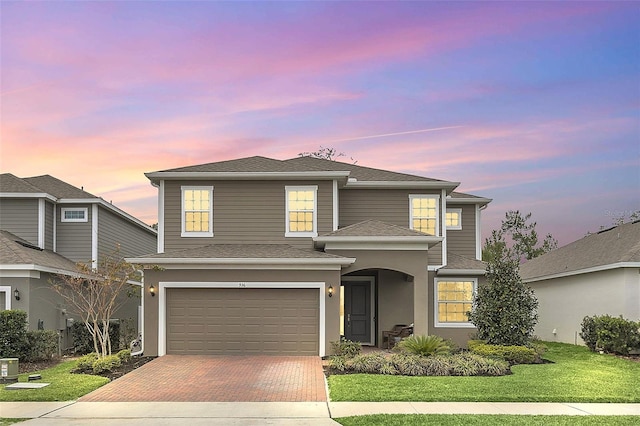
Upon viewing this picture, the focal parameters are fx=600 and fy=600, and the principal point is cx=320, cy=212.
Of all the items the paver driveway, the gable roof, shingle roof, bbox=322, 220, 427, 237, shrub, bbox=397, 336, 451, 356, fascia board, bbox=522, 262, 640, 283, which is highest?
shingle roof, bbox=322, 220, 427, 237

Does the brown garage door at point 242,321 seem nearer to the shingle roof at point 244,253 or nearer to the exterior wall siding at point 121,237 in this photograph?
the shingle roof at point 244,253

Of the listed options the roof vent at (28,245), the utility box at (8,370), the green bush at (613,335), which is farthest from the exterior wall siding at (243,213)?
the green bush at (613,335)

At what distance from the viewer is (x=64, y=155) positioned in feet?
74.7

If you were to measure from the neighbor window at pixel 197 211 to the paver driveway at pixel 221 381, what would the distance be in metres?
4.35

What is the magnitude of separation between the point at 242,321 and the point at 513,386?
8026 millimetres

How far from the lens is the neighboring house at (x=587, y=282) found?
1833 centimetres

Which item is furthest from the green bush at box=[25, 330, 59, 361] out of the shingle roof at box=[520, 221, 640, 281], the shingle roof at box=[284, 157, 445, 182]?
the shingle roof at box=[520, 221, 640, 281]

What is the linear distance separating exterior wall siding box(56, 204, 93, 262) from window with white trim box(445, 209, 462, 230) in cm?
1333

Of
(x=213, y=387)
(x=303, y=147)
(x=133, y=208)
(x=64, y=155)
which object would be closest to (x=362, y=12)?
(x=213, y=387)

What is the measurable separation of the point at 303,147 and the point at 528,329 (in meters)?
26.2

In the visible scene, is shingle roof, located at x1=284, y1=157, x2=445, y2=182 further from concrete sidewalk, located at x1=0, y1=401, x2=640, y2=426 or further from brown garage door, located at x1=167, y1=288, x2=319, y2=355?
concrete sidewalk, located at x1=0, y1=401, x2=640, y2=426

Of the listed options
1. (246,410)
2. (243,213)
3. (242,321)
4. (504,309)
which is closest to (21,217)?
(243,213)

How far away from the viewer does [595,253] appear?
2170 centimetres

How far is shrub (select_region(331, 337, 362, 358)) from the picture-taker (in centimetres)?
1600
